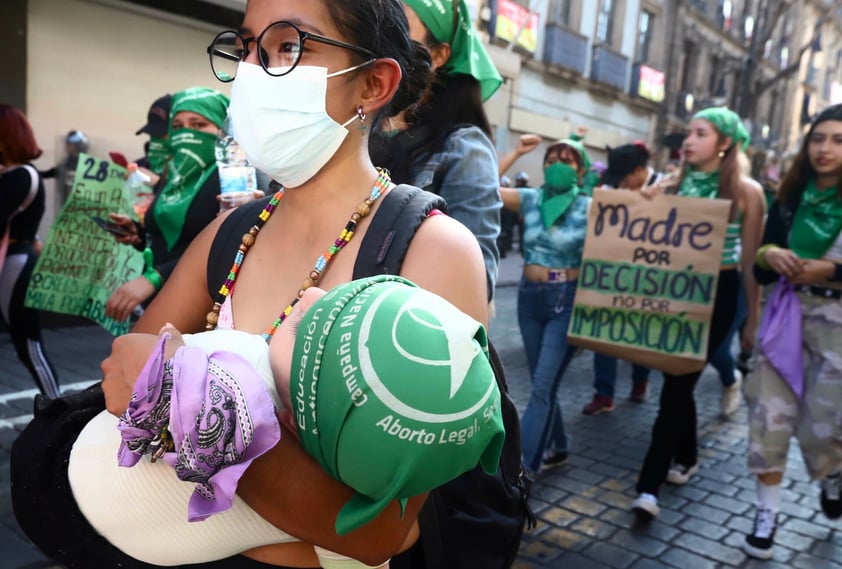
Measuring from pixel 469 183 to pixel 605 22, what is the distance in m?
22.1

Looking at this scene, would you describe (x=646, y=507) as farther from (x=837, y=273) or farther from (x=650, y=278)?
(x=837, y=273)

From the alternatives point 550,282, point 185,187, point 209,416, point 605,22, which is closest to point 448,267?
point 209,416

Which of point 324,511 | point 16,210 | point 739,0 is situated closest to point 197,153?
point 16,210

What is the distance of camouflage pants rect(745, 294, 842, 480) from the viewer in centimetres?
343

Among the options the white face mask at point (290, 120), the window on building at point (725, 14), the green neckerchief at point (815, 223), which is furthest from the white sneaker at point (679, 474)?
the window on building at point (725, 14)

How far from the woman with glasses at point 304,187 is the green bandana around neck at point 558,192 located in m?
3.04

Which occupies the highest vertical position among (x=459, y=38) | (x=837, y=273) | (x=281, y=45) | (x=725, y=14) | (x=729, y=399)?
(x=725, y=14)

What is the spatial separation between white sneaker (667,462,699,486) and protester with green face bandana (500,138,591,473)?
663 mm

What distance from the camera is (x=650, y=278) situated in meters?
4.01

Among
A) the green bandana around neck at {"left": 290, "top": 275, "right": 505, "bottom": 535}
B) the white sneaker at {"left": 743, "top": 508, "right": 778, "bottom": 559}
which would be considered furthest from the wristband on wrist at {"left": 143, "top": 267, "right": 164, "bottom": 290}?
the white sneaker at {"left": 743, "top": 508, "right": 778, "bottom": 559}

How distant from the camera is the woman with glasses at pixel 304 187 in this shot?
1.19m

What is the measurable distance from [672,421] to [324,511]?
10.9 feet

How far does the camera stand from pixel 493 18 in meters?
16.1

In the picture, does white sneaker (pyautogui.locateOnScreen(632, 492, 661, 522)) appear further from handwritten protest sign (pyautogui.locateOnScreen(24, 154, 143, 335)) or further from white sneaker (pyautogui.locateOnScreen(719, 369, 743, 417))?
handwritten protest sign (pyautogui.locateOnScreen(24, 154, 143, 335))
